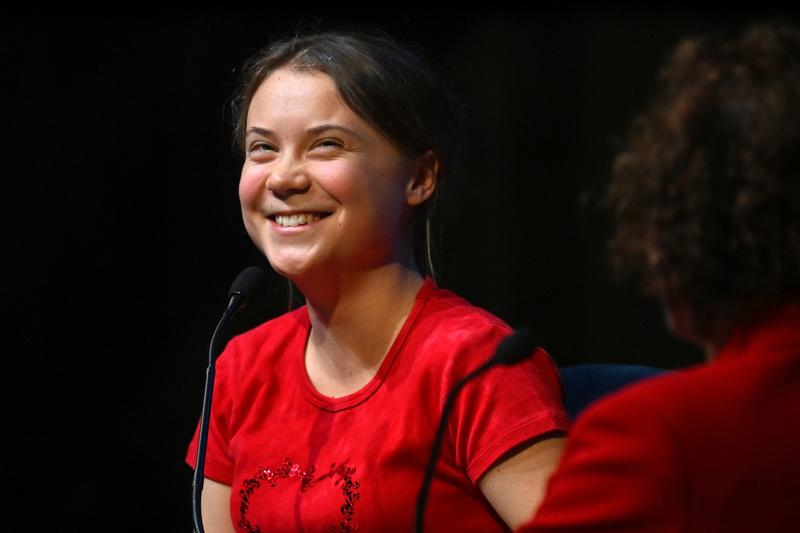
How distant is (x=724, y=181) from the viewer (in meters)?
1.05

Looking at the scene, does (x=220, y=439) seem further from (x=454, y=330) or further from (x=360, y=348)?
(x=454, y=330)

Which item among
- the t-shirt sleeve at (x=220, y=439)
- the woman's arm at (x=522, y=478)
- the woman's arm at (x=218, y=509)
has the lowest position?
the woman's arm at (x=218, y=509)

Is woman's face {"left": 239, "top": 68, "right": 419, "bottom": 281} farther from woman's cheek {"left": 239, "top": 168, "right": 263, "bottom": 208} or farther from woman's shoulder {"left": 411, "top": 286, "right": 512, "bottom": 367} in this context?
woman's shoulder {"left": 411, "top": 286, "right": 512, "bottom": 367}

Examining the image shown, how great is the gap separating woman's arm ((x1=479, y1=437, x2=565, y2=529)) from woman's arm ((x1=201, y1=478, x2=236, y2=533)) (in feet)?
1.92

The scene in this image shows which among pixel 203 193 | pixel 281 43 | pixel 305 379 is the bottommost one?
pixel 305 379

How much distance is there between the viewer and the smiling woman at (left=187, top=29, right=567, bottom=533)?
1687mm

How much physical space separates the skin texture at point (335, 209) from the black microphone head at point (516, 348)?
556 mm

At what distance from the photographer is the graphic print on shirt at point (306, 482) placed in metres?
1.72

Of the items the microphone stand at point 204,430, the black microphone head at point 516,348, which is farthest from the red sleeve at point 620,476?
the microphone stand at point 204,430

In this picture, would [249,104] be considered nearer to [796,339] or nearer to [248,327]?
[248,327]

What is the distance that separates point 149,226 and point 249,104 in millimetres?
914

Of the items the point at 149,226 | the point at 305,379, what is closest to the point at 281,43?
the point at 305,379

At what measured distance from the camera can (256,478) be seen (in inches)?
73.5

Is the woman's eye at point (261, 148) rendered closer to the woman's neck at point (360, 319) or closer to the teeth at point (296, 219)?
the teeth at point (296, 219)
